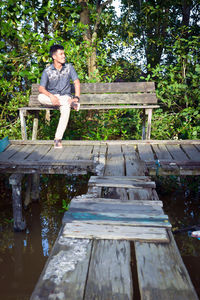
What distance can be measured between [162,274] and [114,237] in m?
0.42

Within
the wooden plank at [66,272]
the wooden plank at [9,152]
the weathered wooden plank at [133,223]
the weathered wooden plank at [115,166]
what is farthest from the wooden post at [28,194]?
the wooden plank at [66,272]

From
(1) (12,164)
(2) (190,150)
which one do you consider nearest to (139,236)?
(1) (12,164)

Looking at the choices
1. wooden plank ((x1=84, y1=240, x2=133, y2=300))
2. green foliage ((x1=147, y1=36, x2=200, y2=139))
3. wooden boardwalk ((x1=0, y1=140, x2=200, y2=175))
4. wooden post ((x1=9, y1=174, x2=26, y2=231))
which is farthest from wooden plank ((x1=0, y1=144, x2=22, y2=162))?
green foliage ((x1=147, y1=36, x2=200, y2=139))

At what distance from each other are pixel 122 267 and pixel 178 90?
464 cm

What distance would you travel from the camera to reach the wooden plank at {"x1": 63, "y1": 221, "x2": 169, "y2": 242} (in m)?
1.66

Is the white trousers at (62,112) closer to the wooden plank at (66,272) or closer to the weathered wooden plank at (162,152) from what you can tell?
the weathered wooden plank at (162,152)

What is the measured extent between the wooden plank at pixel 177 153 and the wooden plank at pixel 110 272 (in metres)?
2.27

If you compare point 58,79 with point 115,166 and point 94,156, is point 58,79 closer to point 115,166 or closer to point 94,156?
point 94,156

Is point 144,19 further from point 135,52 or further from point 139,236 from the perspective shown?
point 139,236

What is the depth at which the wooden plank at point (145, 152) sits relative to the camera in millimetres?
3588

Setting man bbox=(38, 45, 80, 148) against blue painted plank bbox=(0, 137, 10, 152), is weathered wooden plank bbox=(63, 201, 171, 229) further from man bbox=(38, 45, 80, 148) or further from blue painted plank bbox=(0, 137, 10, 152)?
blue painted plank bbox=(0, 137, 10, 152)

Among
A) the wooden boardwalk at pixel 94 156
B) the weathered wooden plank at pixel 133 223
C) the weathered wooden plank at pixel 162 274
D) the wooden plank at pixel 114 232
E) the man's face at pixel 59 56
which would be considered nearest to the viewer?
the weathered wooden plank at pixel 162 274

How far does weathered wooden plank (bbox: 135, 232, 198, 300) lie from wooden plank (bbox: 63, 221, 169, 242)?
0.05 metres

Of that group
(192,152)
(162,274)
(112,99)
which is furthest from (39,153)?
(162,274)
